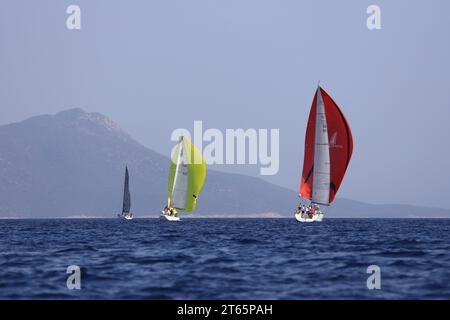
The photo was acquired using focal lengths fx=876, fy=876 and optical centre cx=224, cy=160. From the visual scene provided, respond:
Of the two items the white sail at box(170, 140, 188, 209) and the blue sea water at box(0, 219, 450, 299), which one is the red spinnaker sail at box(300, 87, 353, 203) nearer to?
the white sail at box(170, 140, 188, 209)

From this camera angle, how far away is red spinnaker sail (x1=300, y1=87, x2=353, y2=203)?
8488 centimetres

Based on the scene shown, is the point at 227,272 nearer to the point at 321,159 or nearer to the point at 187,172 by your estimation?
the point at 321,159

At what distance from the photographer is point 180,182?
11394cm

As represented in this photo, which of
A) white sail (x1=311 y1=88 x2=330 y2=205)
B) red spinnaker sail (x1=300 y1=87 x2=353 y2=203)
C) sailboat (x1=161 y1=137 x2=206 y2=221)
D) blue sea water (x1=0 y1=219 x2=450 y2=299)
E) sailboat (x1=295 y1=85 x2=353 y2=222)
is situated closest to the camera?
blue sea water (x1=0 y1=219 x2=450 y2=299)

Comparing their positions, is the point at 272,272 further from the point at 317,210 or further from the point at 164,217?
the point at 164,217

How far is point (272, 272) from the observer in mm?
32844

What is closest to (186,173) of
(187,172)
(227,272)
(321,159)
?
(187,172)

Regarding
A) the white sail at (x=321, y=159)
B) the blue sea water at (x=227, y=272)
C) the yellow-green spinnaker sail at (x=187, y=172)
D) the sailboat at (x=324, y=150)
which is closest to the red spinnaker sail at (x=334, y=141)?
the sailboat at (x=324, y=150)

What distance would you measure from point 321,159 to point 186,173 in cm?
2878

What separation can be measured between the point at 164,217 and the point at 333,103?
50973 mm

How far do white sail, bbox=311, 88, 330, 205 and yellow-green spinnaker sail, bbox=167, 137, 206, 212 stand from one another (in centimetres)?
2347

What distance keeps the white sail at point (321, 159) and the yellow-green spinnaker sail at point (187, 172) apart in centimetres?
2347

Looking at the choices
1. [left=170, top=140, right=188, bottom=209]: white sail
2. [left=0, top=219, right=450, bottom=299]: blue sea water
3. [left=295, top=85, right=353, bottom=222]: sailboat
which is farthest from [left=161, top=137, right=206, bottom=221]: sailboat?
[left=0, top=219, right=450, bottom=299]: blue sea water
